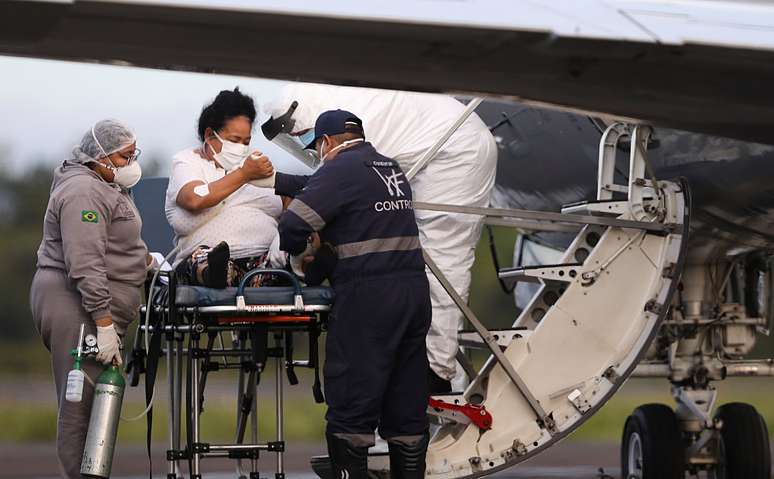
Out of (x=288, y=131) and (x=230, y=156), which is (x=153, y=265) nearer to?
(x=230, y=156)

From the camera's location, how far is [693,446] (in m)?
8.88

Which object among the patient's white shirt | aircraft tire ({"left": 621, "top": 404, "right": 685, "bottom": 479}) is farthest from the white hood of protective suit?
aircraft tire ({"left": 621, "top": 404, "right": 685, "bottom": 479})

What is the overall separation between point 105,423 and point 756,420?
4.42 m

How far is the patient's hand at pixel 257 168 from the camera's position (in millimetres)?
7066

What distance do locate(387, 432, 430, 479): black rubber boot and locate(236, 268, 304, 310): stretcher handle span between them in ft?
2.91

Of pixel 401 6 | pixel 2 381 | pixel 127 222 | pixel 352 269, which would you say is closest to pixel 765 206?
pixel 352 269

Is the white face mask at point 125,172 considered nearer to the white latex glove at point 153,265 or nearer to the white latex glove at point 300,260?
the white latex glove at point 153,265

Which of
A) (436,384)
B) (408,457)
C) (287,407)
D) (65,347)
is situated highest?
(65,347)

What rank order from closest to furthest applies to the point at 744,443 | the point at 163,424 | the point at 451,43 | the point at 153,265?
the point at 451,43 → the point at 153,265 → the point at 744,443 → the point at 163,424

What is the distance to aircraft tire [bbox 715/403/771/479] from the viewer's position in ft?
29.0

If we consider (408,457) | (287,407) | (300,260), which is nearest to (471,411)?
(408,457)

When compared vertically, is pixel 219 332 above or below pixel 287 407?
above

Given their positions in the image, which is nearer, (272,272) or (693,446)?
(272,272)

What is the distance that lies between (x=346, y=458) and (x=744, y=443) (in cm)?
326
